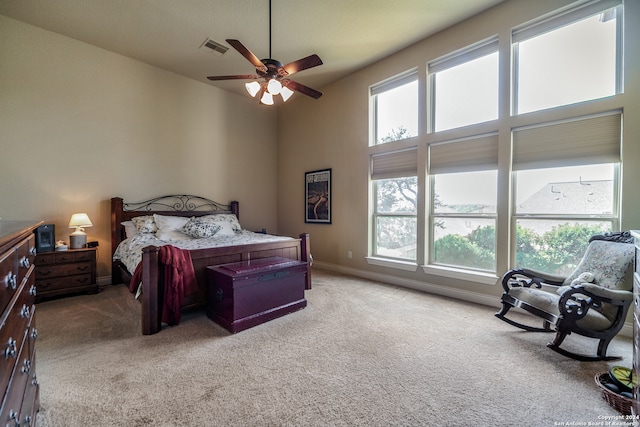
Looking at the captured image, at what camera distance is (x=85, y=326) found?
2.62m

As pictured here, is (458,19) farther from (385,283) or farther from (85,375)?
(85,375)

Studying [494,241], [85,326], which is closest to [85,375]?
[85,326]

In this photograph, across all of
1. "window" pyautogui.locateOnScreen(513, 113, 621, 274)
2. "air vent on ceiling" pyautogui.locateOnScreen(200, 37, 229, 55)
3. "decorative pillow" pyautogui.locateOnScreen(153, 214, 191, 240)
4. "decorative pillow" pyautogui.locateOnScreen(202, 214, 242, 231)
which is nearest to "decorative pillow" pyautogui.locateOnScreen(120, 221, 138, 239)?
"decorative pillow" pyautogui.locateOnScreen(153, 214, 191, 240)

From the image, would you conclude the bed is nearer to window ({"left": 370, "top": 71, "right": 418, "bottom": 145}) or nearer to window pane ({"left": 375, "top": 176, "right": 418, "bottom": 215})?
window pane ({"left": 375, "top": 176, "right": 418, "bottom": 215})

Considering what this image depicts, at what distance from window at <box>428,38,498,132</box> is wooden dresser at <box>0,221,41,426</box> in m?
4.16

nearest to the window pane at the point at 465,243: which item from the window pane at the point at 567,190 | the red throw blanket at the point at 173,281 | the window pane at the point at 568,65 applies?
the window pane at the point at 567,190

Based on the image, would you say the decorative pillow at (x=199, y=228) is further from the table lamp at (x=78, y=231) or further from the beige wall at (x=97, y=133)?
the table lamp at (x=78, y=231)

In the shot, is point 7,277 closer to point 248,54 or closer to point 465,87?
point 248,54

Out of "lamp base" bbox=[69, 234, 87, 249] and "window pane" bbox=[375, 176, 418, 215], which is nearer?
"lamp base" bbox=[69, 234, 87, 249]

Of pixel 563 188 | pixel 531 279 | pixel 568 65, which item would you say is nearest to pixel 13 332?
pixel 531 279

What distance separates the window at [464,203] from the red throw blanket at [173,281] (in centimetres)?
317

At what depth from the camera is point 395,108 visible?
426 cm

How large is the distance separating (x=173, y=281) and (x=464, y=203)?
141 inches

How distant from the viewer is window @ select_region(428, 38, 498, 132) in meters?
3.31
